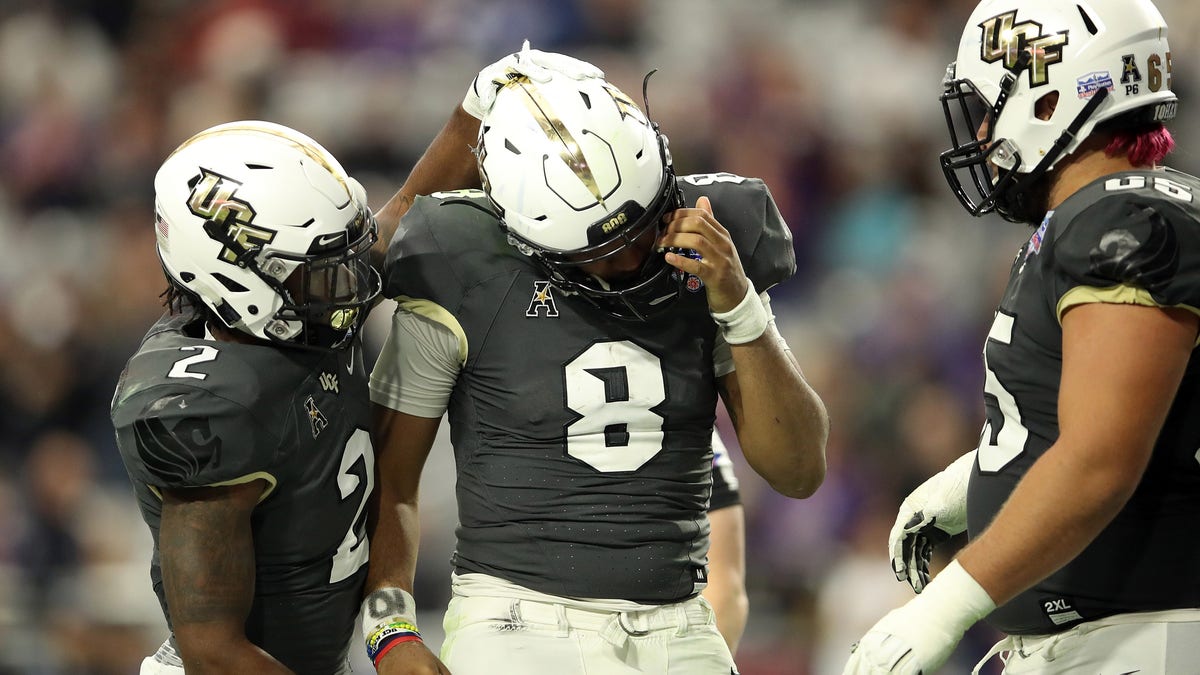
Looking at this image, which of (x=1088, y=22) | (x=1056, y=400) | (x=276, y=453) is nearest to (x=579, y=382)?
(x=276, y=453)

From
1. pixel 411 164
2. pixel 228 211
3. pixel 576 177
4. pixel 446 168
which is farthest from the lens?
pixel 411 164

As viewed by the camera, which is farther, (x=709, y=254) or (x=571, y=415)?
(x=571, y=415)

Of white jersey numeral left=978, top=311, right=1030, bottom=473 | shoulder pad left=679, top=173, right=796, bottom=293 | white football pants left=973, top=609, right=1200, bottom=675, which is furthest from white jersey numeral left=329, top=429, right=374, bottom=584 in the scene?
white football pants left=973, top=609, right=1200, bottom=675

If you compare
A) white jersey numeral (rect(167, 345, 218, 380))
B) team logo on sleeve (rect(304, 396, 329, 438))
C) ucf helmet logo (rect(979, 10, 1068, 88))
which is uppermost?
ucf helmet logo (rect(979, 10, 1068, 88))

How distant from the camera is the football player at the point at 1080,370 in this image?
1.92 metres

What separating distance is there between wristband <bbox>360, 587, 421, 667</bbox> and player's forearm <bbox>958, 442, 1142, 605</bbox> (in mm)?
980

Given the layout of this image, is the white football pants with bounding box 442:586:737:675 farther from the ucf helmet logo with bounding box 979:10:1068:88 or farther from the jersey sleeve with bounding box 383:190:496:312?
the ucf helmet logo with bounding box 979:10:1068:88

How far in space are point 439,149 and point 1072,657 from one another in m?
1.51

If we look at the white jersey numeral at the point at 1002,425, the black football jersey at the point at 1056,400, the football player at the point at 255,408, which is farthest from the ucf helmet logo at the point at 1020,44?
the football player at the point at 255,408

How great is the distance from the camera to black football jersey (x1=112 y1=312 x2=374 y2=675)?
2.22 m

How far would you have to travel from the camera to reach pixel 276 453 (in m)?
2.30

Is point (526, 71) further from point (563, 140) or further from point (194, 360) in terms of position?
point (194, 360)

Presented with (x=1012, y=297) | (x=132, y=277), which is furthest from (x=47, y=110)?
(x=1012, y=297)

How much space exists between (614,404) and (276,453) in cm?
58
